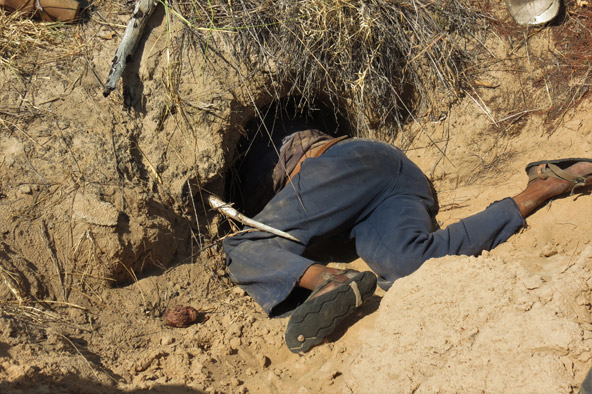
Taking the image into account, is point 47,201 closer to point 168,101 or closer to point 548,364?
point 168,101

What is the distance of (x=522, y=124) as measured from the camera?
12.1 ft

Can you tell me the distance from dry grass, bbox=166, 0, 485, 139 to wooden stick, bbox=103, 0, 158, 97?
201mm

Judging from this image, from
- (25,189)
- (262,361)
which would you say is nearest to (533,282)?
(262,361)

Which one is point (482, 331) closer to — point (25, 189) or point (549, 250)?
point (549, 250)

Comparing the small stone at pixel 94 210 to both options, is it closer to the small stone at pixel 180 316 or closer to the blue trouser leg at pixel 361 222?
the small stone at pixel 180 316

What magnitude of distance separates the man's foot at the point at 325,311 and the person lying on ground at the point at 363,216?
273 mm

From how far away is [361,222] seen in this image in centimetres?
335

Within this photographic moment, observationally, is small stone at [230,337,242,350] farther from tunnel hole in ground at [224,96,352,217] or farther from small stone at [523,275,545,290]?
small stone at [523,275,545,290]

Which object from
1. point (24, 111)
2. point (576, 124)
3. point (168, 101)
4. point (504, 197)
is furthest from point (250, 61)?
point (576, 124)

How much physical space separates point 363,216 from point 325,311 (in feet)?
2.99

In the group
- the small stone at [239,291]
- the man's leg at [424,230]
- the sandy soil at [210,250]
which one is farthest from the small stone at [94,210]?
the man's leg at [424,230]

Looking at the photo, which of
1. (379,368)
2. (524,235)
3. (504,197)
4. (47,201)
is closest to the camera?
(379,368)

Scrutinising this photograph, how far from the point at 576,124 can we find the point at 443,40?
3.26 feet

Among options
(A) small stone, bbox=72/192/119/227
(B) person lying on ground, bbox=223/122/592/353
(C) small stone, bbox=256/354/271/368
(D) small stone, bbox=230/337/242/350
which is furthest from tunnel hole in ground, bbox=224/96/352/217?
(C) small stone, bbox=256/354/271/368
